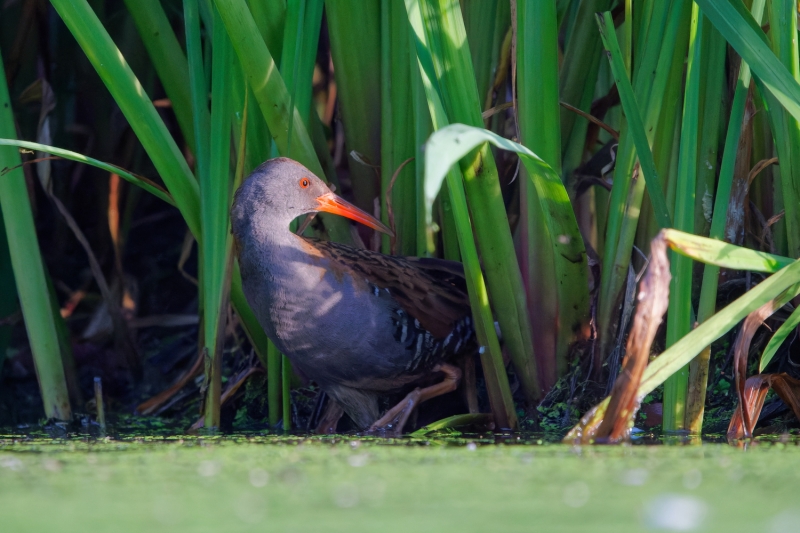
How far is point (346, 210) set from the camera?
267 cm

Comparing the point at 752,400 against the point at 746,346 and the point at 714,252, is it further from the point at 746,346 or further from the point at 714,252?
the point at 714,252

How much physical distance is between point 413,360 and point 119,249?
1.33m

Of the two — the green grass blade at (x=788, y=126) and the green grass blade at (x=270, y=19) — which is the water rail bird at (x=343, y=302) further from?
the green grass blade at (x=788, y=126)

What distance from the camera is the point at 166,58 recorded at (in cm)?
258

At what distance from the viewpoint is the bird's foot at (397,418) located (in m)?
2.54

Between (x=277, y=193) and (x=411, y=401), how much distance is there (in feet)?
2.31

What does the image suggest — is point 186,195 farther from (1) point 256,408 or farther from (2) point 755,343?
(2) point 755,343

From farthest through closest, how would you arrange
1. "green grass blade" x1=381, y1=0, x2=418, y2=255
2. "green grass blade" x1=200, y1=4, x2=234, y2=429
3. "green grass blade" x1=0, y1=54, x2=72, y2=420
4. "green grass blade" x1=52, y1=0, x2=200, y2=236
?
1. "green grass blade" x1=0, y1=54, x2=72, y2=420
2. "green grass blade" x1=381, y1=0, x2=418, y2=255
3. "green grass blade" x1=200, y1=4, x2=234, y2=429
4. "green grass blade" x1=52, y1=0, x2=200, y2=236

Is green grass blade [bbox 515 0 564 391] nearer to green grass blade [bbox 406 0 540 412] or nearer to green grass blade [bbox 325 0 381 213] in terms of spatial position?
green grass blade [bbox 406 0 540 412]

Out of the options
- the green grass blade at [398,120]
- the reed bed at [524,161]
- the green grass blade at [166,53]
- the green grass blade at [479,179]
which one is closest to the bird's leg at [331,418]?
the reed bed at [524,161]

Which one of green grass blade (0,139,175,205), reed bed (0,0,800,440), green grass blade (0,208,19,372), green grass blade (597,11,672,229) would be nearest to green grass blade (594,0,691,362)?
reed bed (0,0,800,440)

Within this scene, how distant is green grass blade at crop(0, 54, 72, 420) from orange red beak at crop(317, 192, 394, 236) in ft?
2.85

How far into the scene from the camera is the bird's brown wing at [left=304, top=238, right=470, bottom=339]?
2584 mm

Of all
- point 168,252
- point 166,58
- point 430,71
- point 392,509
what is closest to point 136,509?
point 392,509
